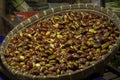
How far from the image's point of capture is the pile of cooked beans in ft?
7.79

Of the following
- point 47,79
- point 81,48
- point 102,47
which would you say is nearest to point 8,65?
point 47,79

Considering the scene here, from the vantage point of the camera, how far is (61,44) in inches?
103

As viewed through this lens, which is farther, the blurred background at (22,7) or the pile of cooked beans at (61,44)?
the blurred background at (22,7)

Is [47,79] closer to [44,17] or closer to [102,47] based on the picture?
[102,47]

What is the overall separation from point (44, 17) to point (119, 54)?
1.15m

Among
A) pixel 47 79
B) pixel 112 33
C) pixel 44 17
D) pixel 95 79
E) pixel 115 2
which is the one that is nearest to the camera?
pixel 47 79

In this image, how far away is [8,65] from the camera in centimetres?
255

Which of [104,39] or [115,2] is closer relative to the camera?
[104,39]

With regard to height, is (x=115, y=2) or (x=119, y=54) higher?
(x=115, y=2)

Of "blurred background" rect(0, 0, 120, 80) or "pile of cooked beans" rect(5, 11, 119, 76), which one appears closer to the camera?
"pile of cooked beans" rect(5, 11, 119, 76)

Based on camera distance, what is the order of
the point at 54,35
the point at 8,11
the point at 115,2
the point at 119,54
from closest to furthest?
the point at 54,35 < the point at 119,54 < the point at 115,2 < the point at 8,11

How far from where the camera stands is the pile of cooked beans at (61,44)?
2373mm

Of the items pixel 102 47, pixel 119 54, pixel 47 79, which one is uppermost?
pixel 102 47

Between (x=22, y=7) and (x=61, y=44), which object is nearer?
(x=61, y=44)
